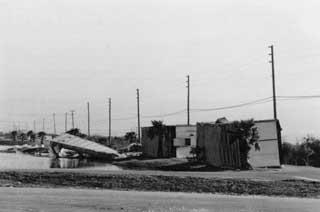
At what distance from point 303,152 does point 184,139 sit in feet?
43.6

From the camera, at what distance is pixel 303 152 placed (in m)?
51.5

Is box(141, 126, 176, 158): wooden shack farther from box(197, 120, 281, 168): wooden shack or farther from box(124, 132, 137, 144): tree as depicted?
box(124, 132, 137, 144): tree

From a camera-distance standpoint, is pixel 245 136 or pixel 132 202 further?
pixel 245 136

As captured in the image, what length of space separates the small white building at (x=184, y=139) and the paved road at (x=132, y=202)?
3637 centimetres

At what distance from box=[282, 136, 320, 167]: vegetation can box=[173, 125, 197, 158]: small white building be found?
1027 cm

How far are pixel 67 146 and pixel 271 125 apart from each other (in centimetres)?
3699

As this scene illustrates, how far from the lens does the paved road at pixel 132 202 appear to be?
16406 millimetres

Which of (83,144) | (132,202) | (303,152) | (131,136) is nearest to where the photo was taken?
(132,202)

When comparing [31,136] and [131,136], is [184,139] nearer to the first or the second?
[131,136]

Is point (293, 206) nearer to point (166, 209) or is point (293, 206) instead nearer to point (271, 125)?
point (166, 209)

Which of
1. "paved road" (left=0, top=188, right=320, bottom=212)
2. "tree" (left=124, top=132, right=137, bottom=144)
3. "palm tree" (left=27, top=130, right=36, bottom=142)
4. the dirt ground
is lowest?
"paved road" (left=0, top=188, right=320, bottom=212)

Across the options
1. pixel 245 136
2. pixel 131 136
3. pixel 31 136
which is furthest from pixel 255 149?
pixel 31 136

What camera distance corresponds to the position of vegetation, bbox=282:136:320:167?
165ft

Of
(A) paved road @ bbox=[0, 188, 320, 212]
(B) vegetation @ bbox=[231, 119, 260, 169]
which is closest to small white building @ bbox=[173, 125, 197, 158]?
(B) vegetation @ bbox=[231, 119, 260, 169]
